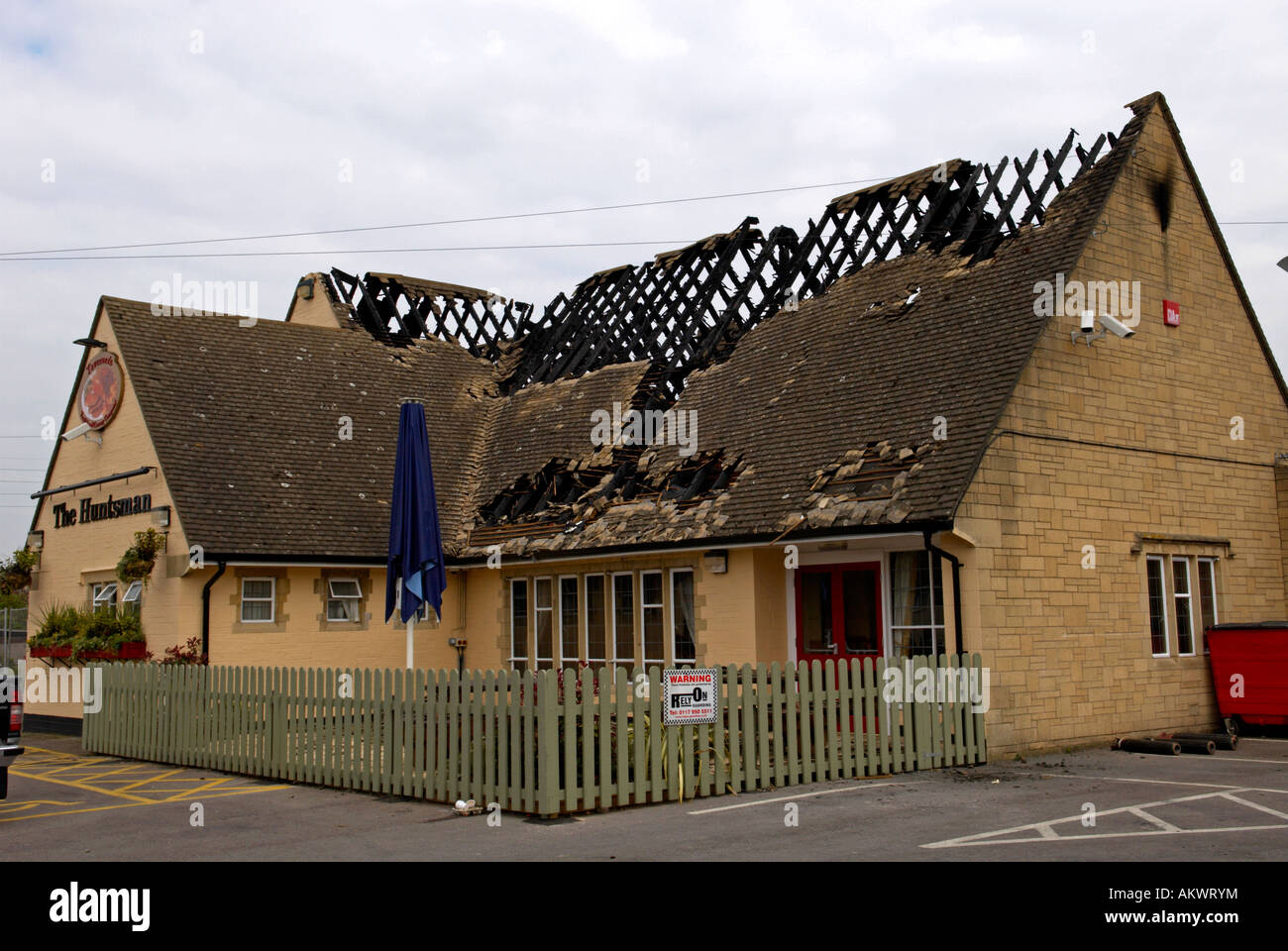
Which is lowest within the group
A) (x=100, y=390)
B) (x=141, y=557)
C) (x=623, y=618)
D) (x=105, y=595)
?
(x=623, y=618)

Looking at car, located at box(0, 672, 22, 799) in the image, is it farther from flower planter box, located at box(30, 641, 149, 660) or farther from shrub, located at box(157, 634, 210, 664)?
flower planter box, located at box(30, 641, 149, 660)

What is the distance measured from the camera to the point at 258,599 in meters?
21.3

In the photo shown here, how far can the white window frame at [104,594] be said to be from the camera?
22219 mm

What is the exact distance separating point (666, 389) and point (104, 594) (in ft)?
36.8

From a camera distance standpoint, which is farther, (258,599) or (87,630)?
(258,599)

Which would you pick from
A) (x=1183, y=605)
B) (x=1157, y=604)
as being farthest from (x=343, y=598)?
(x=1183, y=605)

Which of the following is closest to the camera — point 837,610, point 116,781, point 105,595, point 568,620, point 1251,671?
point 116,781

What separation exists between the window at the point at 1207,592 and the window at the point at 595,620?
9394 millimetres

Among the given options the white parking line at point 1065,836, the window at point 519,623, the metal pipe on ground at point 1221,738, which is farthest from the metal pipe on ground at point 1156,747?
the window at point 519,623

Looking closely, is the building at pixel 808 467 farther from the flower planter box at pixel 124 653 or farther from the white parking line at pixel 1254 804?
the white parking line at pixel 1254 804

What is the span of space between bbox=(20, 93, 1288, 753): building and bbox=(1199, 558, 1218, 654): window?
0.17 feet

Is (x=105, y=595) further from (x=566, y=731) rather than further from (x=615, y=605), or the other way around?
(x=566, y=731)

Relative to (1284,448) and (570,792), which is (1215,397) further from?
(570,792)

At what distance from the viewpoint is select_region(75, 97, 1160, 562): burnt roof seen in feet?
55.5
